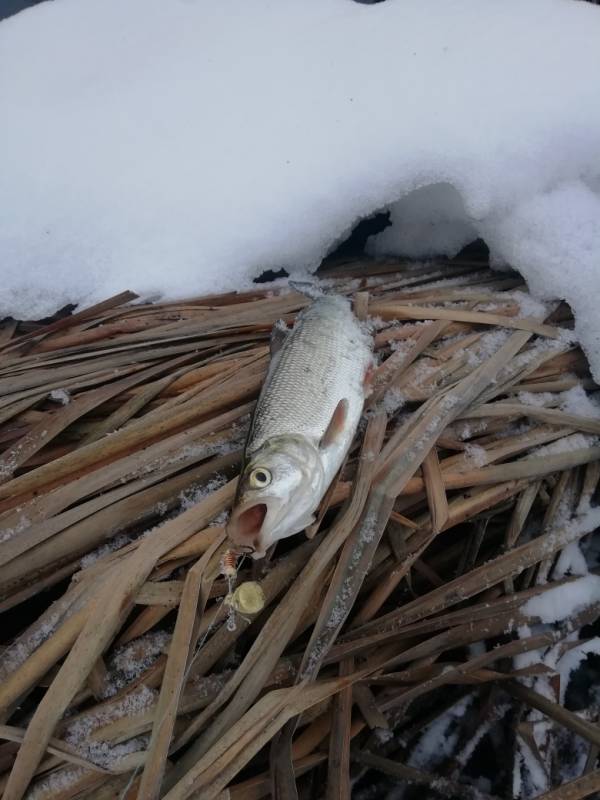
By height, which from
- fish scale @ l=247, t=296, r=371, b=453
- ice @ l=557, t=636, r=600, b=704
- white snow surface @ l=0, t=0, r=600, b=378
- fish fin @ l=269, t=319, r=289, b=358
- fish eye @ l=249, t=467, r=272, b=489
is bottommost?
ice @ l=557, t=636, r=600, b=704

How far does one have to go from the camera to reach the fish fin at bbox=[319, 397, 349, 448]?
5.52ft

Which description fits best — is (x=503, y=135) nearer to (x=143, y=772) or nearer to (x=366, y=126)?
(x=366, y=126)

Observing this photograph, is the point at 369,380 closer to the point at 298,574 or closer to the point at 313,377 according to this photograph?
the point at 313,377

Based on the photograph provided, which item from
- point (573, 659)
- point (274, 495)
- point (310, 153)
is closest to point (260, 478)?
point (274, 495)

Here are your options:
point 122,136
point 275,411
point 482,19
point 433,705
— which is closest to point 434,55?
point 482,19

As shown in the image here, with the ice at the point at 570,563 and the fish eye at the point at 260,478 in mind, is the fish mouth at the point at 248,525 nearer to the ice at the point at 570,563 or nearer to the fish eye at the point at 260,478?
the fish eye at the point at 260,478

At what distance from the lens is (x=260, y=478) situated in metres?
1.48

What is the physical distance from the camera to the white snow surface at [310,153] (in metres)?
2.38

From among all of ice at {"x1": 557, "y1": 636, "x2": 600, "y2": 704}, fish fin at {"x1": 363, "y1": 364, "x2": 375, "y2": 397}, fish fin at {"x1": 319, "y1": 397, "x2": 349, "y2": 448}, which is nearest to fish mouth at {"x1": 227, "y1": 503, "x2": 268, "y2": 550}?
fish fin at {"x1": 319, "y1": 397, "x2": 349, "y2": 448}

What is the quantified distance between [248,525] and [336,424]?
0.42m

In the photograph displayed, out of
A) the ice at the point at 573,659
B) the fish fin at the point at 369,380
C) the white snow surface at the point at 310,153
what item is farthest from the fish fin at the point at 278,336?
the ice at the point at 573,659

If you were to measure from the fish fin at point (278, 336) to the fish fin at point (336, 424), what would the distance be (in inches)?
13.3

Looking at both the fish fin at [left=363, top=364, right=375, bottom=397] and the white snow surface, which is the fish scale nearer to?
the fish fin at [left=363, top=364, right=375, bottom=397]

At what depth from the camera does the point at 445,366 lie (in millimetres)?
2047
